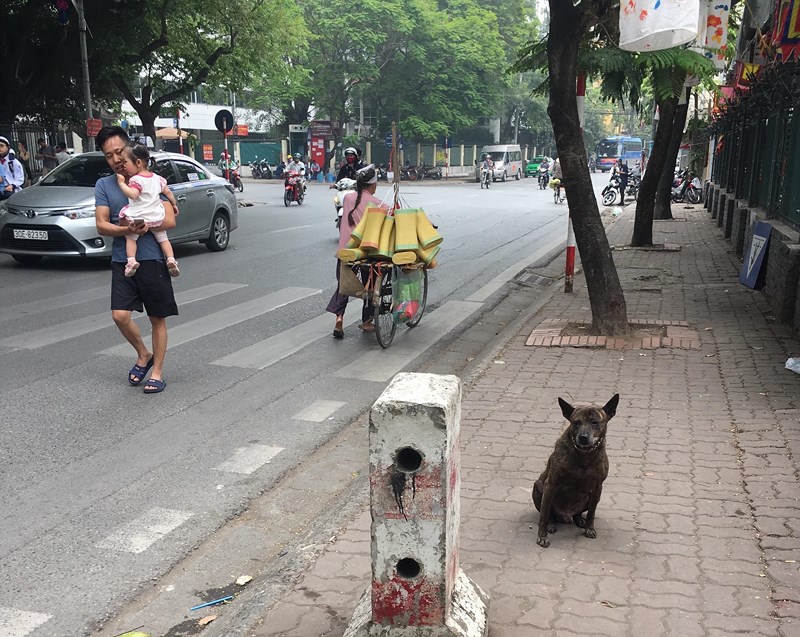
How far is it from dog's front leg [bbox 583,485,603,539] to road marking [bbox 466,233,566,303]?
6785mm

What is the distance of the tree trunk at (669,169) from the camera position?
53.3ft

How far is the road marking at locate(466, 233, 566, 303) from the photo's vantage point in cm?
1082

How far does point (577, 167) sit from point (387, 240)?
6.38ft

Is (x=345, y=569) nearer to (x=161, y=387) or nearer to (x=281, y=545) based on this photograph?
(x=281, y=545)

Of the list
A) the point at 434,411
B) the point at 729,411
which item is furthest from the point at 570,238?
the point at 434,411

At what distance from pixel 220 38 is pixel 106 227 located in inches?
781

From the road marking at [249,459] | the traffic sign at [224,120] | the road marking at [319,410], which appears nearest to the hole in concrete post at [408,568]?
the road marking at [249,459]

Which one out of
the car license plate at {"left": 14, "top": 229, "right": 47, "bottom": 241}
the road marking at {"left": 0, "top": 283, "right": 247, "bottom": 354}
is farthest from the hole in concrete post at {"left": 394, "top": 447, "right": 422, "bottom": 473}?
the car license plate at {"left": 14, "top": 229, "right": 47, "bottom": 241}

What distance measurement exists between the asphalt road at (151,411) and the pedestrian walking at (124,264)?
0.52m

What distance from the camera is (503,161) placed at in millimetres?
51844

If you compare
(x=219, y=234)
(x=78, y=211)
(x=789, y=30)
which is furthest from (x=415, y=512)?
(x=219, y=234)

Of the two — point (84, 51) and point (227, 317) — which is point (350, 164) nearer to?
point (227, 317)

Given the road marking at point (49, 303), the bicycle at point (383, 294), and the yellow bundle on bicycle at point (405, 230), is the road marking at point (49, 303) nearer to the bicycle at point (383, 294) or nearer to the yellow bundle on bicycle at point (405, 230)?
the bicycle at point (383, 294)

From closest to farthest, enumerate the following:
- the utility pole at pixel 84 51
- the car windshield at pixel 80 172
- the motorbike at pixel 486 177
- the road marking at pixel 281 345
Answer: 1. the road marking at pixel 281 345
2. the car windshield at pixel 80 172
3. the utility pole at pixel 84 51
4. the motorbike at pixel 486 177
